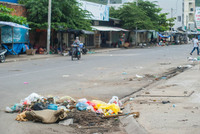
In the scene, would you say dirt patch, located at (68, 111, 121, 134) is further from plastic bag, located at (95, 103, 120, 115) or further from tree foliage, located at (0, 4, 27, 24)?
tree foliage, located at (0, 4, 27, 24)

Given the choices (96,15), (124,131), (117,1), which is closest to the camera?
(124,131)

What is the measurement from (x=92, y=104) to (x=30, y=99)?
1.56 meters

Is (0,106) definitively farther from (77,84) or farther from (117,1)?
(117,1)

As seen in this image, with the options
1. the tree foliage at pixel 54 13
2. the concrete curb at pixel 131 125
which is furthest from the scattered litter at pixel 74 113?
the tree foliage at pixel 54 13

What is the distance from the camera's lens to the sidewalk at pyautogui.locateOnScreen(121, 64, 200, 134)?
5.93m

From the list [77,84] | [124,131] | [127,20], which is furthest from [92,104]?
[127,20]

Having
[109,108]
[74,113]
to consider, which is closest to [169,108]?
[109,108]

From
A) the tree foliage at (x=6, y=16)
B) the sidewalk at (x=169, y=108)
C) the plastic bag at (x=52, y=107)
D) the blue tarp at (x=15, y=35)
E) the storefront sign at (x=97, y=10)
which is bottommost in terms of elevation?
the sidewalk at (x=169, y=108)

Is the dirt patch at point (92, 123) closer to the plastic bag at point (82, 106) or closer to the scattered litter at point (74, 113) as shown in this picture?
the scattered litter at point (74, 113)

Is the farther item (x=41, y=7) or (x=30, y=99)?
(x=41, y=7)

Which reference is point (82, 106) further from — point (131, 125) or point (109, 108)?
point (131, 125)

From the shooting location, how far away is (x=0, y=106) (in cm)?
801

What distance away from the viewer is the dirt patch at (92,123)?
20.2 ft

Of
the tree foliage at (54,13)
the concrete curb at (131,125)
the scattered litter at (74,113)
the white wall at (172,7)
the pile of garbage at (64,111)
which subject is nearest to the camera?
the concrete curb at (131,125)
